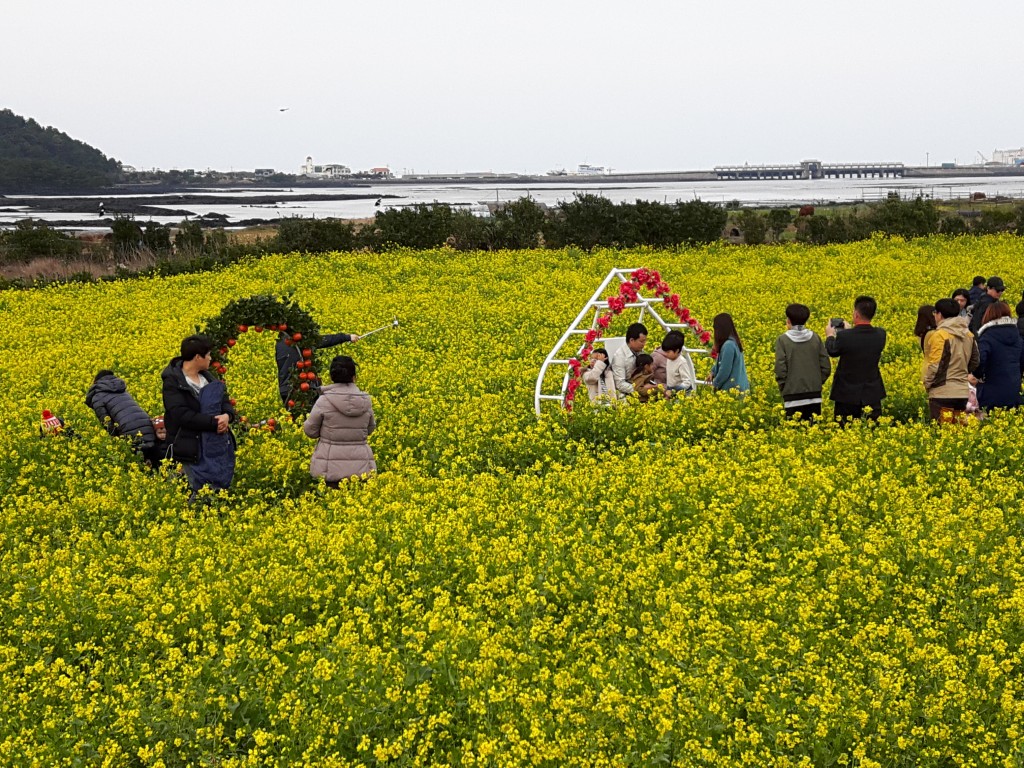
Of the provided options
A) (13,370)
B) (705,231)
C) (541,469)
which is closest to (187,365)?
(541,469)

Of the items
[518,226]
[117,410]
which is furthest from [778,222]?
[117,410]

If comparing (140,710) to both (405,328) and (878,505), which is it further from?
(405,328)

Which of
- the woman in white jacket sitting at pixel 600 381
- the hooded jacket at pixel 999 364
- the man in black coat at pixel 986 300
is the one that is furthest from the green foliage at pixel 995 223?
the woman in white jacket sitting at pixel 600 381

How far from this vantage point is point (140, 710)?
232 inches

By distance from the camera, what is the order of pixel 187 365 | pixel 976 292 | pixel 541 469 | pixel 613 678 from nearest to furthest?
pixel 613 678 → pixel 187 365 → pixel 541 469 → pixel 976 292

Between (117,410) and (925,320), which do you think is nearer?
(117,410)

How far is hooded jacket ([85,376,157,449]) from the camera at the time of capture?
11742 millimetres

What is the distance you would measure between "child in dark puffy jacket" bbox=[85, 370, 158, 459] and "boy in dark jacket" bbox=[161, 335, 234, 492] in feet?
5.40

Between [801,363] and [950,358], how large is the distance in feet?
5.64

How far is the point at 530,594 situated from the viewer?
7.07 metres

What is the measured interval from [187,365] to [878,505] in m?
7.23

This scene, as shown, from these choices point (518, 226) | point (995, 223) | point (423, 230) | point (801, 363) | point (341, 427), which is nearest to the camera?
point (341, 427)

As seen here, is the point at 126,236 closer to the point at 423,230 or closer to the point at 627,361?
the point at 423,230

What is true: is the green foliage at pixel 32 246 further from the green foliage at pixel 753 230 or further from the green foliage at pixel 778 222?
the green foliage at pixel 778 222
